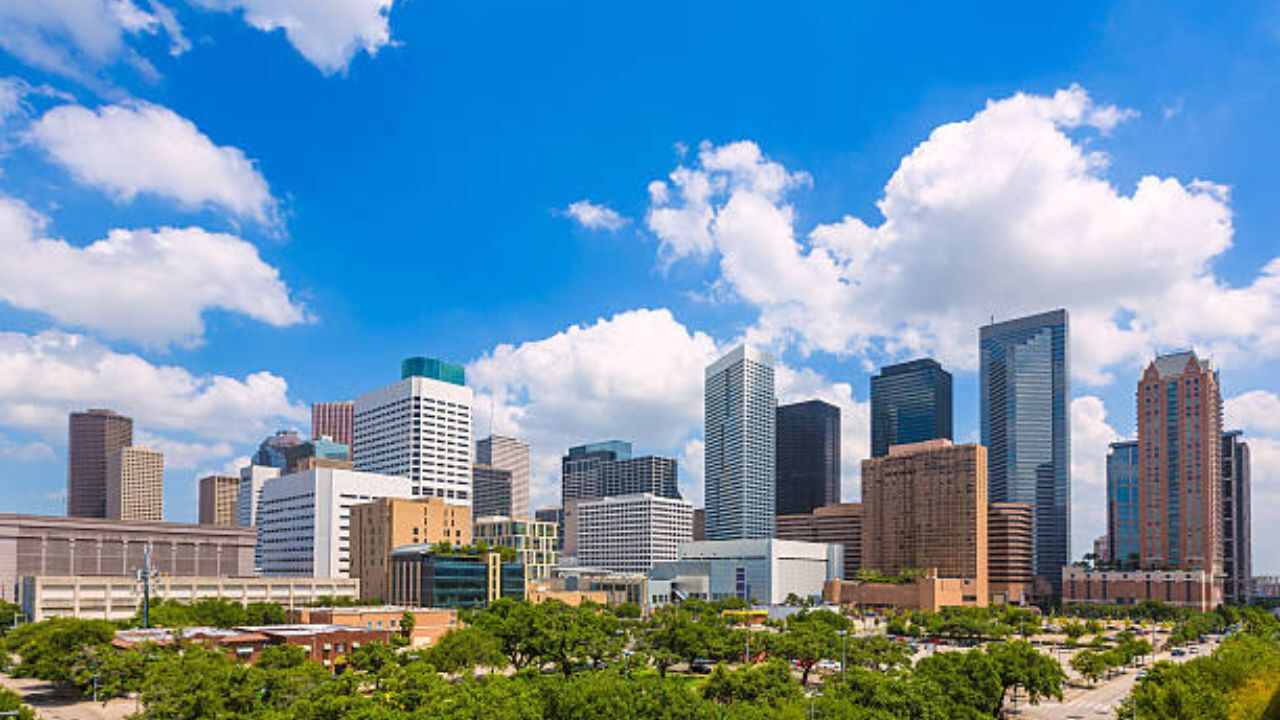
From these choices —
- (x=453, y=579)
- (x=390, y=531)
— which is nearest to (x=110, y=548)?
(x=390, y=531)

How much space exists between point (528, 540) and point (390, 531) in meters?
24.5

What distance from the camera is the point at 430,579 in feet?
487

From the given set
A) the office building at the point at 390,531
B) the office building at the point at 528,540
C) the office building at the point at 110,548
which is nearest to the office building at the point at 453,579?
the office building at the point at 528,540

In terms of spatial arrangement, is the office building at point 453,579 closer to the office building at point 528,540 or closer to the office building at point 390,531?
the office building at point 528,540

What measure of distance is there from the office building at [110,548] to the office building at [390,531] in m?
30.0

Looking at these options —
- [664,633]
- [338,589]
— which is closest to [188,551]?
[338,589]

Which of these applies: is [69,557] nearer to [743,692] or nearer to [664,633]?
[664,633]

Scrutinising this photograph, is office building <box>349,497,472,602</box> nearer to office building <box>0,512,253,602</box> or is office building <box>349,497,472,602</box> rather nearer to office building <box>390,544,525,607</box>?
office building <box>390,544,525,607</box>

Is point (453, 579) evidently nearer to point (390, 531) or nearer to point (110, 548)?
point (390, 531)

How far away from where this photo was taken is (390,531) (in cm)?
17112

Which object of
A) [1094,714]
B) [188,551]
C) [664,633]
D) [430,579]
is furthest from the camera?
[188,551]

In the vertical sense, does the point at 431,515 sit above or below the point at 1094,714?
above

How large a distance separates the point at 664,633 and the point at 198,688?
57173mm

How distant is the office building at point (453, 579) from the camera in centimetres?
14825
